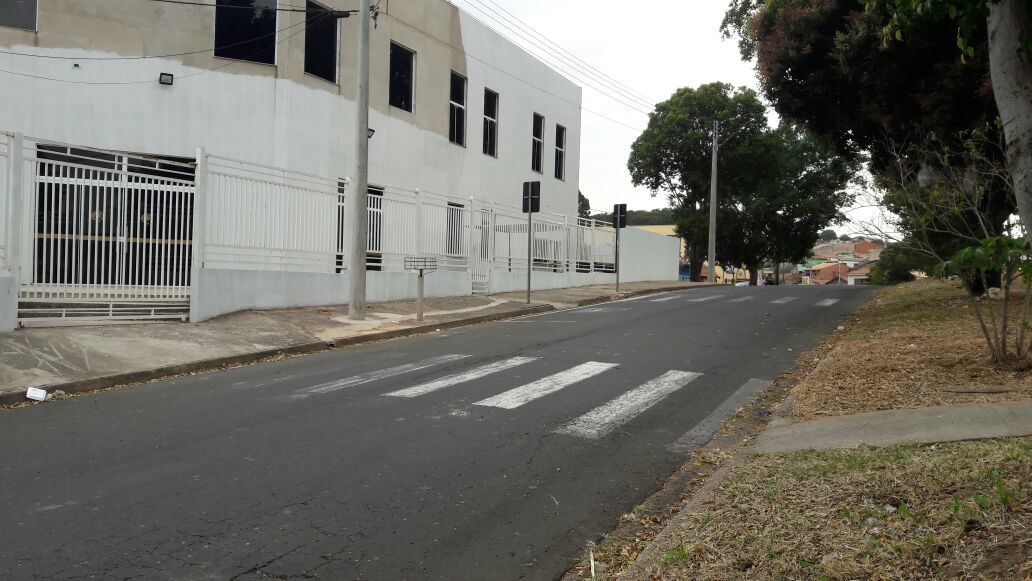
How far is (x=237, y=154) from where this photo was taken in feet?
59.0

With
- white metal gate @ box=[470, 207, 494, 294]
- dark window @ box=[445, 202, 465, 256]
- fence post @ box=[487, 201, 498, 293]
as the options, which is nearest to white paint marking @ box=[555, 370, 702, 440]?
dark window @ box=[445, 202, 465, 256]

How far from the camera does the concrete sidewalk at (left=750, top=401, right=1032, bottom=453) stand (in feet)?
18.5

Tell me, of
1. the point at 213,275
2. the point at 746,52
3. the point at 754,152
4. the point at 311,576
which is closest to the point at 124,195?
the point at 213,275

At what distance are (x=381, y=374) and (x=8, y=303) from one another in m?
5.42

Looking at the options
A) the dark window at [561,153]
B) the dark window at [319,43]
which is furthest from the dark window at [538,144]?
the dark window at [319,43]

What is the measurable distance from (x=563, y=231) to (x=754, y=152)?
24.2m

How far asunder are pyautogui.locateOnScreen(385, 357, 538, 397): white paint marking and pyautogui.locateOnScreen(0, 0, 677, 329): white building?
5.57m

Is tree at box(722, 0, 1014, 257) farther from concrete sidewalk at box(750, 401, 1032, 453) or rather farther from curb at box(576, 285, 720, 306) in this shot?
curb at box(576, 285, 720, 306)

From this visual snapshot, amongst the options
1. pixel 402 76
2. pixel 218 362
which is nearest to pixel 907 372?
pixel 218 362

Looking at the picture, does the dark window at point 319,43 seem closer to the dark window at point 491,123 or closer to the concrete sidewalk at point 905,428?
the dark window at point 491,123

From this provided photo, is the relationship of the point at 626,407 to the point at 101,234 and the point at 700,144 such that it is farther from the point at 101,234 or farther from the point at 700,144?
the point at 700,144

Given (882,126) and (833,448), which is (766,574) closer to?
(833,448)

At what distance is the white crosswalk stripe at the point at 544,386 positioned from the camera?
305 inches

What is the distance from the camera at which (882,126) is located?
14.7 meters
